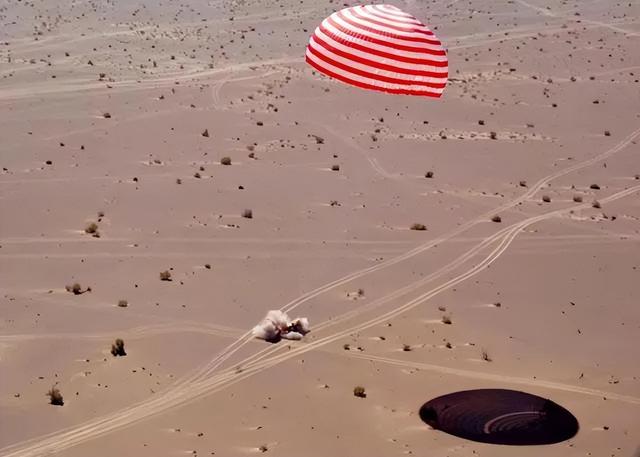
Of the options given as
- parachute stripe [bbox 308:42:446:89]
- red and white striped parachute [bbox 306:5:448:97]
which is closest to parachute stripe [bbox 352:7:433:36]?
red and white striped parachute [bbox 306:5:448:97]

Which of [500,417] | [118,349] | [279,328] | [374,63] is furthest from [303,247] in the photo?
[500,417]

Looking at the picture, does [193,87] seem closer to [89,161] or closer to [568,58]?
[89,161]

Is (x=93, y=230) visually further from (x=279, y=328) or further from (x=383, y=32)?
(x=383, y=32)

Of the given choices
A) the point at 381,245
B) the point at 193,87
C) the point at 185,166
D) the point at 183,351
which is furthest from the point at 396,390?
the point at 193,87

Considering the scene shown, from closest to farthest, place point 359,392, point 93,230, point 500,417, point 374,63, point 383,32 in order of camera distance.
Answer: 1. point 500,417
2. point 359,392
3. point 374,63
4. point 383,32
5. point 93,230

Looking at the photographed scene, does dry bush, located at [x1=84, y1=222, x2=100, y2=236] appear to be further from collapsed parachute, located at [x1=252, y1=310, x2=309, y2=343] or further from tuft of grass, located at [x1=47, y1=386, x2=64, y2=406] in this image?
tuft of grass, located at [x1=47, y1=386, x2=64, y2=406]
